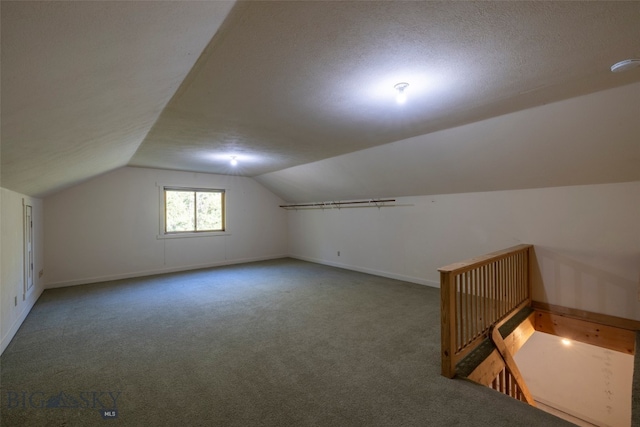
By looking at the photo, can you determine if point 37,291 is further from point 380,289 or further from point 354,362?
point 380,289

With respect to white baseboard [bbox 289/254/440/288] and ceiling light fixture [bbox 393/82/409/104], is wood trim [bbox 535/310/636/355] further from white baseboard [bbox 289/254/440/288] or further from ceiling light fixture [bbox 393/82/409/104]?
ceiling light fixture [bbox 393/82/409/104]

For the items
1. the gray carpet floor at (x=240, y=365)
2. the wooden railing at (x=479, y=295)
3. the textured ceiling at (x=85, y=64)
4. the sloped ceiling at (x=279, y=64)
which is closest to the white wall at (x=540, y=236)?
the wooden railing at (x=479, y=295)

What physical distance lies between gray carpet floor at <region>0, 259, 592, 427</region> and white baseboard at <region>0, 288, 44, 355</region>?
0.07 meters

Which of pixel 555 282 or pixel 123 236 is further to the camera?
pixel 123 236

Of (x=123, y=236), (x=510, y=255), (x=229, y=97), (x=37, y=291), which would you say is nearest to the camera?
(x=229, y=97)

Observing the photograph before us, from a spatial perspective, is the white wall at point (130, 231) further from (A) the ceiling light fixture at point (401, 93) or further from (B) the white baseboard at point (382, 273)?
(A) the ceiling light fixture at point (401, 93)

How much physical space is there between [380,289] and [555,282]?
227 centimetres

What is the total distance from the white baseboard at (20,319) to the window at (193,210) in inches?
89.1

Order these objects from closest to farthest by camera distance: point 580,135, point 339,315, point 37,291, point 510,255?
point 580,135, point 510,255, point 339,315, point 37,291

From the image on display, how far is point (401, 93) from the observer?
2305 millimetres

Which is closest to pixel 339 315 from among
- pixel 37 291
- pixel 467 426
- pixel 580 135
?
pixel 467 426

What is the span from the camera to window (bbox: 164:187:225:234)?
6258 millimetres

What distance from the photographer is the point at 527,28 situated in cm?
152

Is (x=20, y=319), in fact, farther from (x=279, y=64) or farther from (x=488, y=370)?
(x=488, y=370)
